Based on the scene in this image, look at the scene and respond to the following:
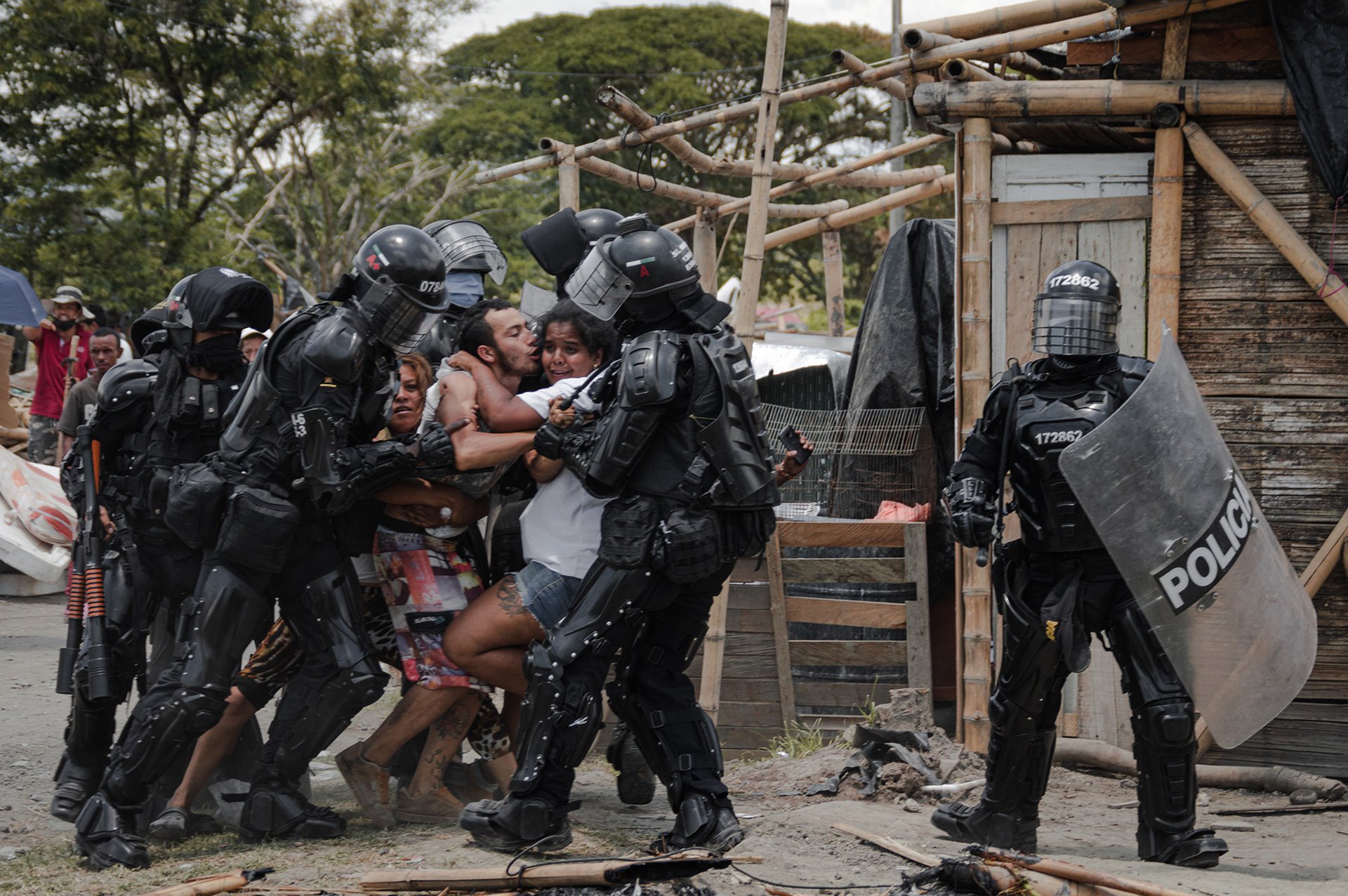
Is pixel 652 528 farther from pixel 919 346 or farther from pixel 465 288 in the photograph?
pixel 919 346

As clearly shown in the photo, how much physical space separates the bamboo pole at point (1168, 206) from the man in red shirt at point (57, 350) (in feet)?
27.6

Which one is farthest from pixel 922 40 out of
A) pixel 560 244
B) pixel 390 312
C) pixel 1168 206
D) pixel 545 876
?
pixel 545 876

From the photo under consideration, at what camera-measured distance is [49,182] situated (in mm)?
20141

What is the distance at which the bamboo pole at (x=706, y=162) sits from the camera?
7.02 metres

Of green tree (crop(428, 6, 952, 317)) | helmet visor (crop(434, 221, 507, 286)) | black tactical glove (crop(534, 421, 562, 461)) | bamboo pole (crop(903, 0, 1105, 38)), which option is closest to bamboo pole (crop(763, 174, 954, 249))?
bamboo pole (crop(903, 0, 1105, 38))

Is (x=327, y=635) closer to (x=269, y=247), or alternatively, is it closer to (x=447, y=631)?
(x=447, y=631)

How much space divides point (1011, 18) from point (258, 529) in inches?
154

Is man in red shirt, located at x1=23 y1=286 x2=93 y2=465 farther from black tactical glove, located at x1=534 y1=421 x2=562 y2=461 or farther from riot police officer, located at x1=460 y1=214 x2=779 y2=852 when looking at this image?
riot police officer, located at x1=460 y1=214 x2=779 y2=852

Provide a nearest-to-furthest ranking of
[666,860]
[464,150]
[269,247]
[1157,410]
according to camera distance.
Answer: [666,860] < [1157,410] < [269,247] < [464,150]

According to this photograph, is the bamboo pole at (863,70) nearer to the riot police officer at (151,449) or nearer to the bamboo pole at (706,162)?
the bamboo pole at (706,162)

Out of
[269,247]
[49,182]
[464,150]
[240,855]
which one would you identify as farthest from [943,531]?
[464,150]

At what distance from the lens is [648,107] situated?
2936 centimetres

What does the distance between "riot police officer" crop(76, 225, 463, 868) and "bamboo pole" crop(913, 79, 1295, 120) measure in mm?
2449

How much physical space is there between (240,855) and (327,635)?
0.78 meters
